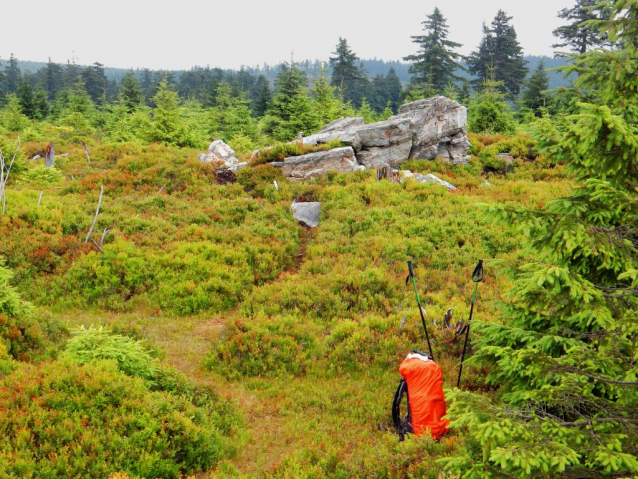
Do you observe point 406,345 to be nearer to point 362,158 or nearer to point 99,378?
point 99,378

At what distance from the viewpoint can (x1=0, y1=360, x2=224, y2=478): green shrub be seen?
5.66 m

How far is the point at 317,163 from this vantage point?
22453 millimetres

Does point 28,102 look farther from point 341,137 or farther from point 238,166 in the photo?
point 341,137

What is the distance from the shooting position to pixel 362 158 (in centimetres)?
2366

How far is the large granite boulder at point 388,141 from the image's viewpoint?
23891 millimetres

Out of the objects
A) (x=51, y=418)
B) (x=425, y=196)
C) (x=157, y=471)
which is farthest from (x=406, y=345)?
(x=425, y=196)

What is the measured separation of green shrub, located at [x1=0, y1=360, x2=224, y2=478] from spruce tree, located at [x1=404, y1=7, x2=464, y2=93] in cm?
4364

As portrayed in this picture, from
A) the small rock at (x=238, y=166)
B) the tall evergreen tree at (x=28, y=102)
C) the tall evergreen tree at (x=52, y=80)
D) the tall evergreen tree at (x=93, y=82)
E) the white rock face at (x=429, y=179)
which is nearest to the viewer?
the white rock face at (x=429, y=179)

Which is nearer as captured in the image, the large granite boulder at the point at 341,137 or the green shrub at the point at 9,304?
the green shrub at the point at 9,304

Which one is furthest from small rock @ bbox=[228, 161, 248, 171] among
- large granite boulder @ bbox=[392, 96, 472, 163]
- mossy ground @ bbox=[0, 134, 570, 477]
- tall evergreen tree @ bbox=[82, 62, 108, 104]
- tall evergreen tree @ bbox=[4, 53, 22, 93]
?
tall evergreen tree @ bbox=[4, 53, 22, 93]

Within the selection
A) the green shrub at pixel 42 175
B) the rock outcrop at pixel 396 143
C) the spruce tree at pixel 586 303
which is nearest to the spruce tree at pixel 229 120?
the rock outcrop at pixel 396 143

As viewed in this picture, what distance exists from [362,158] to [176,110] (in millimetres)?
14672

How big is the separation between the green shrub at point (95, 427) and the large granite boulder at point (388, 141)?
1906 cm

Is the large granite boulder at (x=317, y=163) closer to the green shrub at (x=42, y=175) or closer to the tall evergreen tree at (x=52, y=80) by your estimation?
the green shrub at (x=42, y=175)
